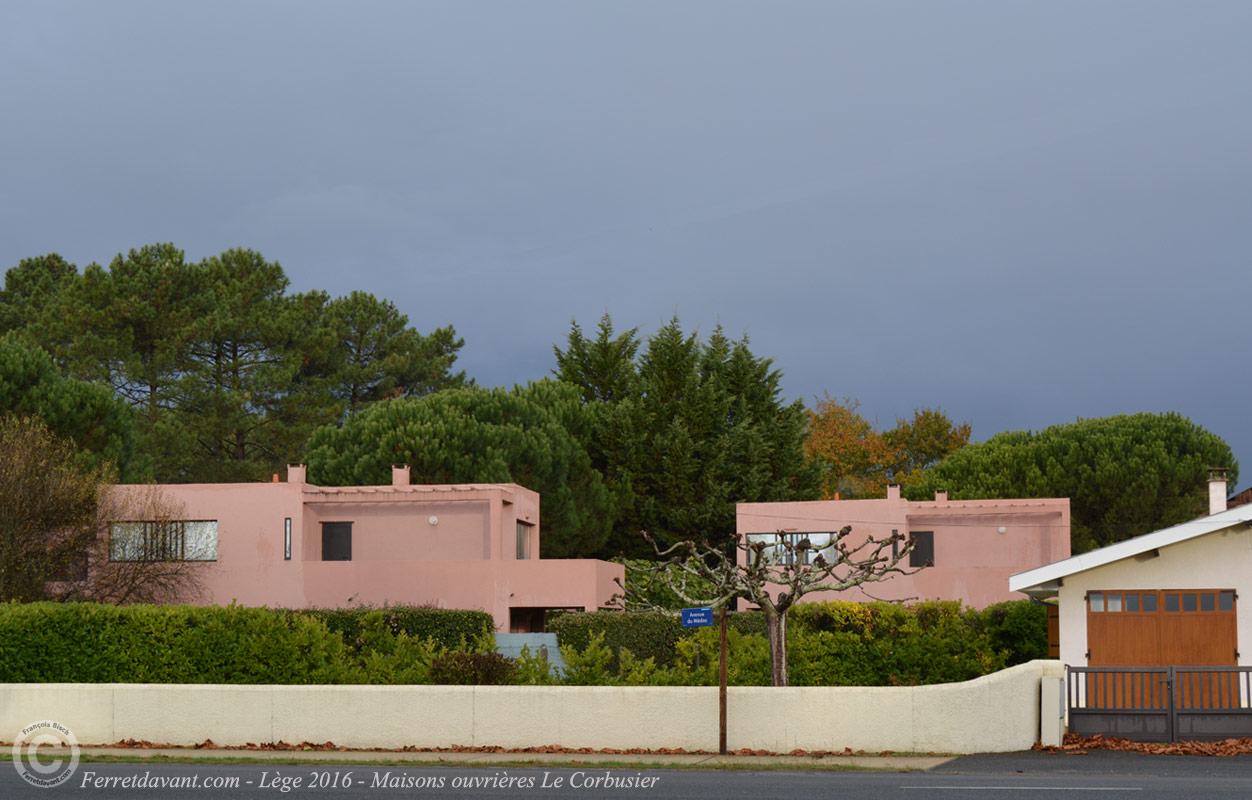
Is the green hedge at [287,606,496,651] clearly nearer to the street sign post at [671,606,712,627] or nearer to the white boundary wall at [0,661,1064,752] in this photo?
the white boundary wall at [0,661,1064,752]


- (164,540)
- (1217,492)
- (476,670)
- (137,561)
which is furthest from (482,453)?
(476,670)

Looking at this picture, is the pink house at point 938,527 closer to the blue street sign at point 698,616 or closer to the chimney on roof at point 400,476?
the chimney on roof at point 400,476

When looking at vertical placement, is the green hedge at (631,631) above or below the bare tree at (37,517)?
below

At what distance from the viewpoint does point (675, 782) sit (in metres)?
17.6

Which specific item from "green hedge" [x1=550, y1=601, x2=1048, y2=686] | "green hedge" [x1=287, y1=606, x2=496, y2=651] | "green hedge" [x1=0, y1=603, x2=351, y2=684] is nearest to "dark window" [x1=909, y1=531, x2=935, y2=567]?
"green hedge" [x1=550, y1=601, x2=1048, y2=686]

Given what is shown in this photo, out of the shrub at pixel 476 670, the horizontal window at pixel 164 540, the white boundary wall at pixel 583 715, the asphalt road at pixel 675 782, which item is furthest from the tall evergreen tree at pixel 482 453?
the asphalt road at pixel 675 782

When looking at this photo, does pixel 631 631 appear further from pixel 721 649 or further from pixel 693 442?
pixel 693 442

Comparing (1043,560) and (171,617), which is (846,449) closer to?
(1043,560)

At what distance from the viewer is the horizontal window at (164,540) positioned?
142ft

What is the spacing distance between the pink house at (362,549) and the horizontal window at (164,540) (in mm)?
32

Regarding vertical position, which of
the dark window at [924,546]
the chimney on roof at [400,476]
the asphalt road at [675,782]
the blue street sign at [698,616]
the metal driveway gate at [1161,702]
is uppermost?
the chimney on roof at [400,476]

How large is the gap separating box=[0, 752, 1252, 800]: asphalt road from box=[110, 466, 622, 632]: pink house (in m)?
25.8

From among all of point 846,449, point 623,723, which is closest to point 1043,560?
point 623,723

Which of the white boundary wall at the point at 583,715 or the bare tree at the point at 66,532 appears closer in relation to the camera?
the white boundary wall at the point at 583,715
